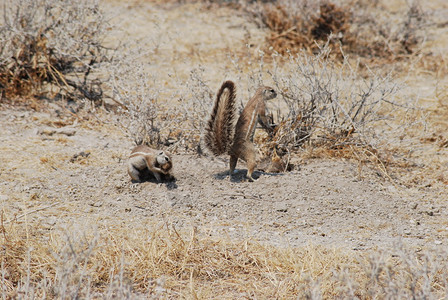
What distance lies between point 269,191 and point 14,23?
4886 mm

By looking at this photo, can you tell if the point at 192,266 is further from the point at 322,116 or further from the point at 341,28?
the point at 341,28

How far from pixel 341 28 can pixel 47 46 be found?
547 cm

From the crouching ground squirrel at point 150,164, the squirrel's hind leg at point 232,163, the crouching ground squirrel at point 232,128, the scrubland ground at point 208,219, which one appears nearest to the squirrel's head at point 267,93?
the crouching ground squirrel at point 232,128

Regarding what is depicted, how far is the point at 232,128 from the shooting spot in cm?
527

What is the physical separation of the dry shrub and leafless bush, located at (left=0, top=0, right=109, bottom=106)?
3.55 meters

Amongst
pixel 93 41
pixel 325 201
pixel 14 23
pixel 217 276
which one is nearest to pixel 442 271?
A: pixel 325 201

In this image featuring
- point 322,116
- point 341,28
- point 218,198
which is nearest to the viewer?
point 218,198

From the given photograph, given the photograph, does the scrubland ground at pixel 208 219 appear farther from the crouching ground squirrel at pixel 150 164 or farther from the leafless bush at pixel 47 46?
the leafless bush at pixel 47 46

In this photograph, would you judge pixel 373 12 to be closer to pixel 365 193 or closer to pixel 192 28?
pixel 192 28

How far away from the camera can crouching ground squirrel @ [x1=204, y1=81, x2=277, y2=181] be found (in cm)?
507

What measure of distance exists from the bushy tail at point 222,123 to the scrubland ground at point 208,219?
0.46 meters

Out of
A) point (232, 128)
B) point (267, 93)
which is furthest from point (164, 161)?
point (267, 93)

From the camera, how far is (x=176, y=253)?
4.15 metres

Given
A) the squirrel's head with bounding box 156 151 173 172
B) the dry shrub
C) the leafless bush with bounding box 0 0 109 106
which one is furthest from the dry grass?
the dry shrub
